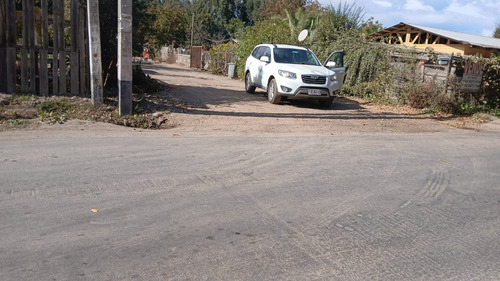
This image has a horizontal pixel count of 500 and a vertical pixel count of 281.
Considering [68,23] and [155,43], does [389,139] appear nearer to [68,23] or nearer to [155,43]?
[68,23]

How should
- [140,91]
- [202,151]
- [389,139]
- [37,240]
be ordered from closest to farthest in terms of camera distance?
[37,240] → [202,151] → [389,139] → [140,91]

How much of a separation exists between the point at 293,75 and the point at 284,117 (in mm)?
2015

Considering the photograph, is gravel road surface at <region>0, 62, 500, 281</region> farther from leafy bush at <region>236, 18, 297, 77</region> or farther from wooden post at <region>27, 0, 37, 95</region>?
leafy bush at <region>236, 18, 297, 77</region>

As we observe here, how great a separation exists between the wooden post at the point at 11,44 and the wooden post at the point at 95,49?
6.41ft

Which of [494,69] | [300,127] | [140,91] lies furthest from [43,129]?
[494,69]

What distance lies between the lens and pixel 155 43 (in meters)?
46.6

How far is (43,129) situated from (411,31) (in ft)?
79.1

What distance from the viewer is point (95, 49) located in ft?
31.1

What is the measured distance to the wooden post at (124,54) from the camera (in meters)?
9.16

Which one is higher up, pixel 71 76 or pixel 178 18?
pixel 178 18

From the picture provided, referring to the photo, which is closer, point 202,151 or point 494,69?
point 202,151

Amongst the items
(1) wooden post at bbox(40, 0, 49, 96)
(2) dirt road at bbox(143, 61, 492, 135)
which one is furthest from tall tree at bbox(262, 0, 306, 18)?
(1) wooden post at bbox(40, 0, 49, 96)

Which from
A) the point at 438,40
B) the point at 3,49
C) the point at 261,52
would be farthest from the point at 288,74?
the point at 438,40

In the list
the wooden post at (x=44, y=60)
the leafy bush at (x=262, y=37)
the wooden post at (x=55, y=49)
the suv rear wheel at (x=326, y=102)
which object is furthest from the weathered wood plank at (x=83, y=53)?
the leafy bush at (x=262, y=37)
